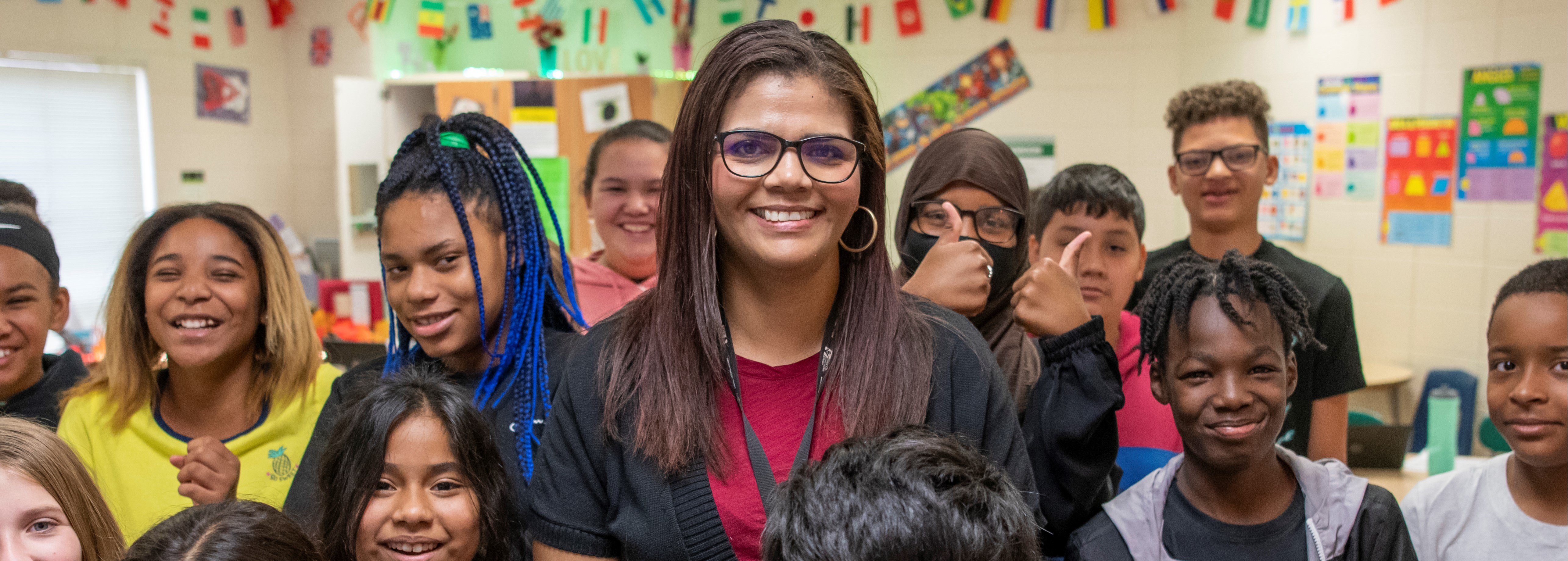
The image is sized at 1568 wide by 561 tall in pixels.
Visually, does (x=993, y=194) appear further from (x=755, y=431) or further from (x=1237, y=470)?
(x=755, y=431)

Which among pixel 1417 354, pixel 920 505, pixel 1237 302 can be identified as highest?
pixel 1237 302

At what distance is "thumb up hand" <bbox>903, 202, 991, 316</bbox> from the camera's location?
5.27 ft

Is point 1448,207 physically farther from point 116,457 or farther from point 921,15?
point 116,457

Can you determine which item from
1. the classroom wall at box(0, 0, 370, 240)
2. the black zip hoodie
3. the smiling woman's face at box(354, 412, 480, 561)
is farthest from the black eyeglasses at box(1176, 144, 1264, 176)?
the classroom wall at box(0, 0, 370, 240)

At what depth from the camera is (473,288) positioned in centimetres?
166

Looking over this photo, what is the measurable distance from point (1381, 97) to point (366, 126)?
191 inches

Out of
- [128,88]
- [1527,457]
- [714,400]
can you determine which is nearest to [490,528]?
[714,400]

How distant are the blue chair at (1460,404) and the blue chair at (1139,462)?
8.81ft

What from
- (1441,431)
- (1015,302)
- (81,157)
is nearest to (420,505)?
(1015,302)

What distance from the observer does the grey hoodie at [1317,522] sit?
144 centimetres

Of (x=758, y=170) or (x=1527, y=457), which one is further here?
(x=1527, y=457)

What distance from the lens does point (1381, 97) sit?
4078mm

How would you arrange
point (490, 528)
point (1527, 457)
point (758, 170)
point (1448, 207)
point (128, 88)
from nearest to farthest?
1. point (758, 170)
2. point (490, 528)
3. point (1527, 457)
4. point (1448, 207)
5. point (128, 88)

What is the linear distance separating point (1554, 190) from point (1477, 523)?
8.54 feet
